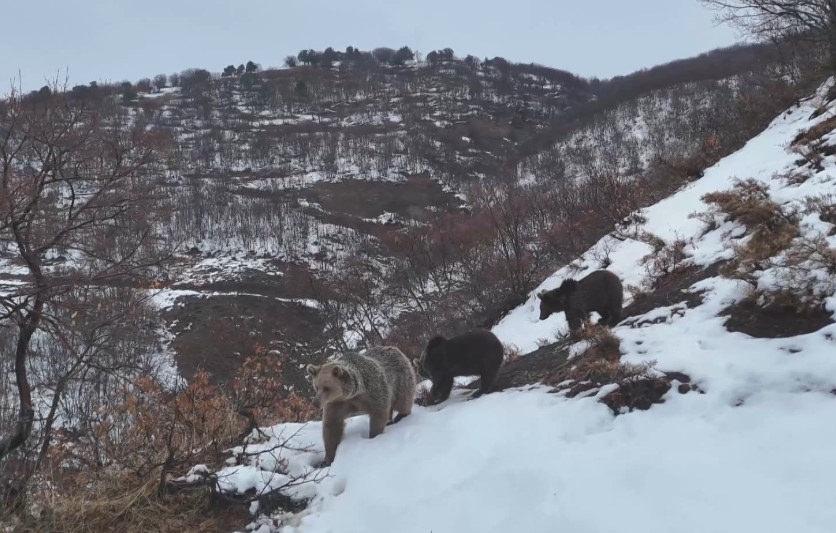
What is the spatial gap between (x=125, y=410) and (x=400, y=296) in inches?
870

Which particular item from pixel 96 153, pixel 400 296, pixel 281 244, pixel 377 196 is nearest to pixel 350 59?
pixel 377 196

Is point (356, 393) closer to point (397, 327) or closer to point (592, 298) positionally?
point (592, 298)

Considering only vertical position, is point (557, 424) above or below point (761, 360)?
below

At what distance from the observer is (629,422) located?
352cm

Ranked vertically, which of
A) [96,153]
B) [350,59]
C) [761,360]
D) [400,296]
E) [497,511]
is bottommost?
[400,296]

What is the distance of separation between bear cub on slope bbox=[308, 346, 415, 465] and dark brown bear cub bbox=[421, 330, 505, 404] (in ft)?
1.65

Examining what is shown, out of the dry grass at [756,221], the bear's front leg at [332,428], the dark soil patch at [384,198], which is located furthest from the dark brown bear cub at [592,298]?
the dark soil patch at [384,198]

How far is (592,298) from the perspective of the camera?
675 centimetres

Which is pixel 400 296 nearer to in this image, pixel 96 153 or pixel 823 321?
pixel 96 153

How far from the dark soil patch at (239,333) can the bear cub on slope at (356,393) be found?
2221 cm

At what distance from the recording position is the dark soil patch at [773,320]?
12.4 ft

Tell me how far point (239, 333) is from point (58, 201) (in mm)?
26560

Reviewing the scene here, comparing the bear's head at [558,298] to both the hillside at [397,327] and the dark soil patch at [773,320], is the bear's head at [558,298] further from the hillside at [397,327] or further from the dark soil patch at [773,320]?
the dark soil patch at [773,320]

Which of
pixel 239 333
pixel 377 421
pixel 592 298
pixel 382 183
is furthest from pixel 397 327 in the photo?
pixel 382 183
